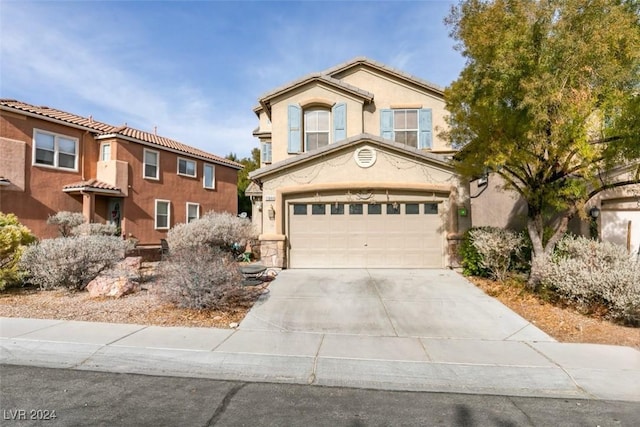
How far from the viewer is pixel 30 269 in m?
9.41

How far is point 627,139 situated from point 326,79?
10918 millimetres

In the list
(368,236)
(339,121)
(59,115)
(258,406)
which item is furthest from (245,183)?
(258,406)

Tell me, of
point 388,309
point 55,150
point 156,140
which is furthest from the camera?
point 156,140

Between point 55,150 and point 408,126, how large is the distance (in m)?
16.7

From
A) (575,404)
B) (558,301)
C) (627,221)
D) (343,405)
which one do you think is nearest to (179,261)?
(343,405)

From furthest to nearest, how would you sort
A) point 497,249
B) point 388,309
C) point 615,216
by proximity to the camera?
point 615,216
point 497,249
point 388,309

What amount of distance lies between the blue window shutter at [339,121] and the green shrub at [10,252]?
1121cm

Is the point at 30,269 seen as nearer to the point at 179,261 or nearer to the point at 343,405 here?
the point at 179,261

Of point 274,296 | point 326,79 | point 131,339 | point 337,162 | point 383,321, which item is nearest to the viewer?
point 131,339

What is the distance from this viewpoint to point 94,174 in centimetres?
1803

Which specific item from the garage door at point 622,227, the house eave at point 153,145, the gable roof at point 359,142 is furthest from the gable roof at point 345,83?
the garage door at point 622,227

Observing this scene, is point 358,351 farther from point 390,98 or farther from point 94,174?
point 94,174

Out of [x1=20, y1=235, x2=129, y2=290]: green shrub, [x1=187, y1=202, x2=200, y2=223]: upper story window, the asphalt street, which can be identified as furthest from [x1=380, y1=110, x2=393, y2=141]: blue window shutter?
[x1=187, y1=202, x2=200, y2=223]: upper story window

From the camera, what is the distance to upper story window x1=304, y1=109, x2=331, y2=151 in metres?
15.2
